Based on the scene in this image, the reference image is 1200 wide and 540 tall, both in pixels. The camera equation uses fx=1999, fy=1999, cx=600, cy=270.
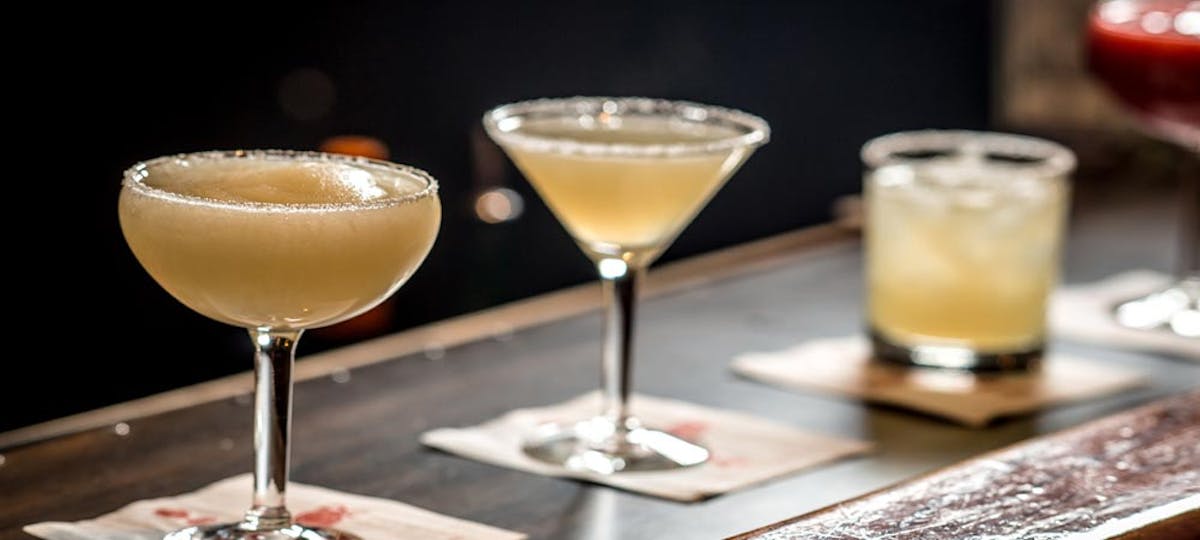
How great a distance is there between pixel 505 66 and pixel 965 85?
66.3 inches

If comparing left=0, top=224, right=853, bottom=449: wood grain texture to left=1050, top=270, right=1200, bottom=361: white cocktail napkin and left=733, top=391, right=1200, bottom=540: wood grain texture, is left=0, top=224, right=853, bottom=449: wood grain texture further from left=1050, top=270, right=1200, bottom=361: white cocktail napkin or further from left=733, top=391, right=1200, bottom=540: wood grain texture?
left=733, top=391, right=1200, bottom=540: wood grain texture

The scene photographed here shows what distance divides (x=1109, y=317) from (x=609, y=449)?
0.78 m

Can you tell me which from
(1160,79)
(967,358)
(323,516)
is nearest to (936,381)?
(967,358)

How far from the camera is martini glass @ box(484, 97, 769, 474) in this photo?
5.03 ft

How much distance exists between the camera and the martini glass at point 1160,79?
2143 millimetres

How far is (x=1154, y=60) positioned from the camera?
2188mm

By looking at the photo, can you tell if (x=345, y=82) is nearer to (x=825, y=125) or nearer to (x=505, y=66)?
(x=505, y=66)

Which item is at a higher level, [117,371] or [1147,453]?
[1147,453]

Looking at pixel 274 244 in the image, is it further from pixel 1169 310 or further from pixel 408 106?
pixel 408 106

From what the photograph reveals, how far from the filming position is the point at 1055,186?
1882mm

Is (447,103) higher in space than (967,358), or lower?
higher

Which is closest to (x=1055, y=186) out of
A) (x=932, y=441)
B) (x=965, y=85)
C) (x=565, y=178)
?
→ (x=932, y=441)

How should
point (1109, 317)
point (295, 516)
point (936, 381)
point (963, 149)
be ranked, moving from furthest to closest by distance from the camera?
1. point (1109, 317)
2. point (963, 149)
3. point (936, 381)
4. point (295, 516)

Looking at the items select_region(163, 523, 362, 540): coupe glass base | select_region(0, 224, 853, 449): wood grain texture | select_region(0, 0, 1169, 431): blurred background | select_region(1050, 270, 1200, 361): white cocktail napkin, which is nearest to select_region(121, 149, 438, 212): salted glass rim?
select_region(163, 523, 362, 540): coupe glass base
